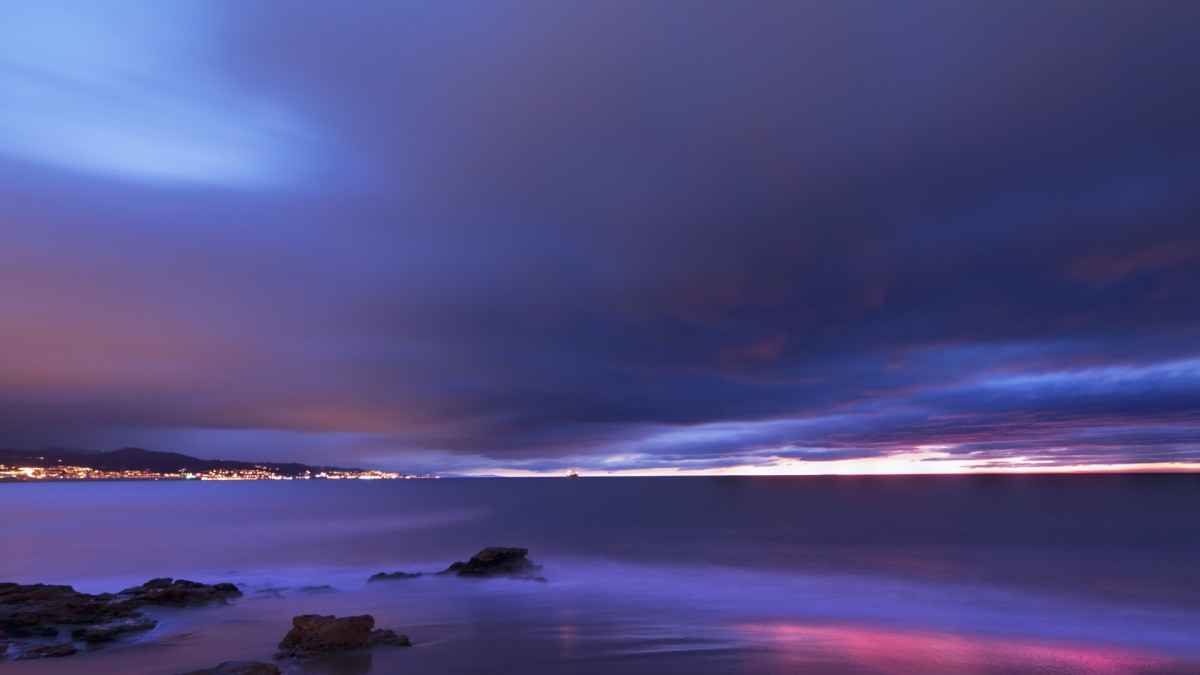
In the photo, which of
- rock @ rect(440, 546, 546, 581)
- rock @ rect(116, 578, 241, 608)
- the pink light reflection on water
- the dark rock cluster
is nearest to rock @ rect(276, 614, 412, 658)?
rock @ rect(116, 578, 241, 608)

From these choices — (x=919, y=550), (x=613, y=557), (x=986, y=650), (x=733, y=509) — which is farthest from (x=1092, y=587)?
(x=733, y=509)

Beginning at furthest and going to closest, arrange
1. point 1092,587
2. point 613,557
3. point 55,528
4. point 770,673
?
1. point 55,528
2. point 613,557
3. point 1092,587
4. point 770,673

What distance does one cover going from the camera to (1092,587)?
1199 inches

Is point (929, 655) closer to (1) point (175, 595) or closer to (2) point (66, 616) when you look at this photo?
(1) point (175, 595)

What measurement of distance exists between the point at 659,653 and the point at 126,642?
13910 mm

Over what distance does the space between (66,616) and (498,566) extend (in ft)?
49.9

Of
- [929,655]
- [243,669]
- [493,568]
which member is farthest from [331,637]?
[929,655]

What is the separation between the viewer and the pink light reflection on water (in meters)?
15.3

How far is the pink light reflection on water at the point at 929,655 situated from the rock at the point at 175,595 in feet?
58.9

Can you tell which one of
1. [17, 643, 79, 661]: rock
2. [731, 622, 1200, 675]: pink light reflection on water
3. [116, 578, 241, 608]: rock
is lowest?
[17, 643, 79, 661]: rock

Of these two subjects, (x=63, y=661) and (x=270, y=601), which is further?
(x=270, y=601)

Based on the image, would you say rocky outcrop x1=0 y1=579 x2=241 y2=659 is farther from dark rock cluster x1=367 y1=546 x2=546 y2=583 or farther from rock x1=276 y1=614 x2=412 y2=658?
dark rock cluster x1=367 y1=546 x2=546 y2=583

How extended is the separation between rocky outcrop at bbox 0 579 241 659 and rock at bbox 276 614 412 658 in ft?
18.0

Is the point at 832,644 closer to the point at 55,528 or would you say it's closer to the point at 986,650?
the point at 986,650
